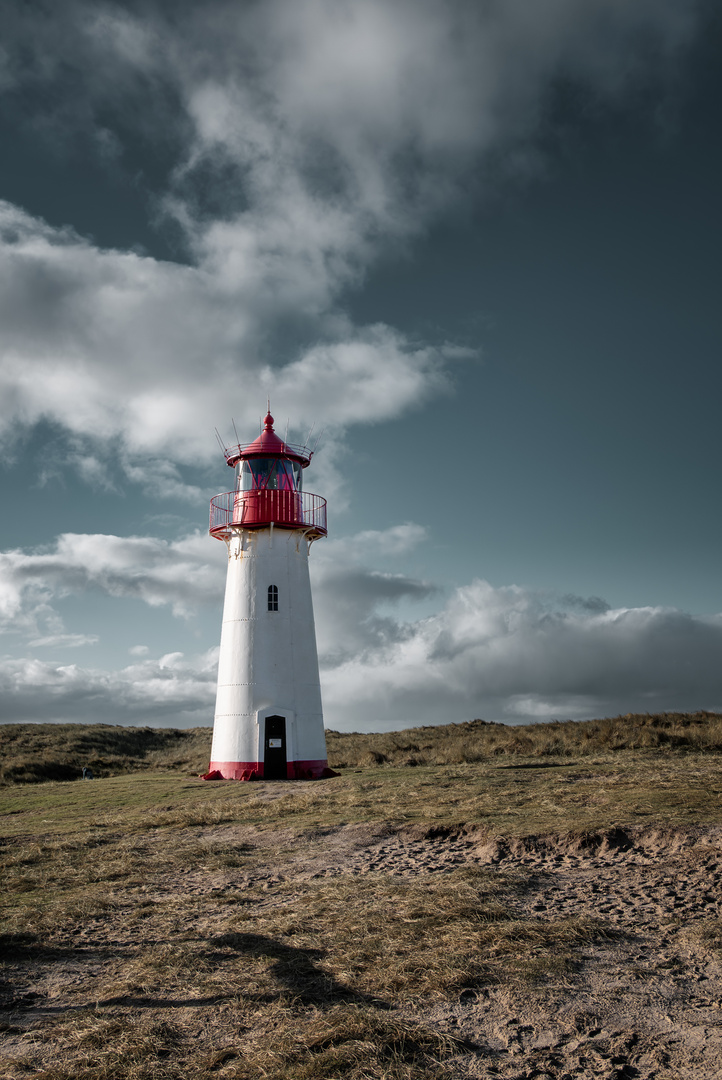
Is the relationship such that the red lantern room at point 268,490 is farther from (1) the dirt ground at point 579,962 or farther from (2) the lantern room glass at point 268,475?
(1) the dirt ground at point 579,962

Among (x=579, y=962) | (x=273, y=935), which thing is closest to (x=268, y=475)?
(x=273, y=935)

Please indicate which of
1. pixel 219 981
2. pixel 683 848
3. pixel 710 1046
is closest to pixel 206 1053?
pixel 219 981

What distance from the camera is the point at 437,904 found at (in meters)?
9.08

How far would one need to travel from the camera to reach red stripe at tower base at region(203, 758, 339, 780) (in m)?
25.7

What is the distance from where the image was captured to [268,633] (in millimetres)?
26984

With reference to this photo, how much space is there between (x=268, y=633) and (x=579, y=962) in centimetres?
2056

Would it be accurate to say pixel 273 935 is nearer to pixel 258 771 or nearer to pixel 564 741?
pixel 258 771

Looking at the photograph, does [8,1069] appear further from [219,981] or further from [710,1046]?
[710,1046]

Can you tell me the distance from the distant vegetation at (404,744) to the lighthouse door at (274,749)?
3913 mm

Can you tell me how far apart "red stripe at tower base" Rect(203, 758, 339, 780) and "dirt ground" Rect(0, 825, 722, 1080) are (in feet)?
43.1

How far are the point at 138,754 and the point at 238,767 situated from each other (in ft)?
94.9

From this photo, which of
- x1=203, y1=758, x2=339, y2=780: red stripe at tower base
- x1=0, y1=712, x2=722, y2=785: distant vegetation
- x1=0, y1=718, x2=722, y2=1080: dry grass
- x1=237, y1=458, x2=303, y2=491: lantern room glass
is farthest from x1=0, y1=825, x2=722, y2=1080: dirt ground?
x1=237, y1=458, x2=303, y2=491: lantern room glass

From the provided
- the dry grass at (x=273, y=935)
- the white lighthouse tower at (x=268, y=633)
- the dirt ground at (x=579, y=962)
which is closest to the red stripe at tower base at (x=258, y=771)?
the white lighthouse tower at (x=268, y=633)

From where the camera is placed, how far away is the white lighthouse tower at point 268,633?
85.7ft
